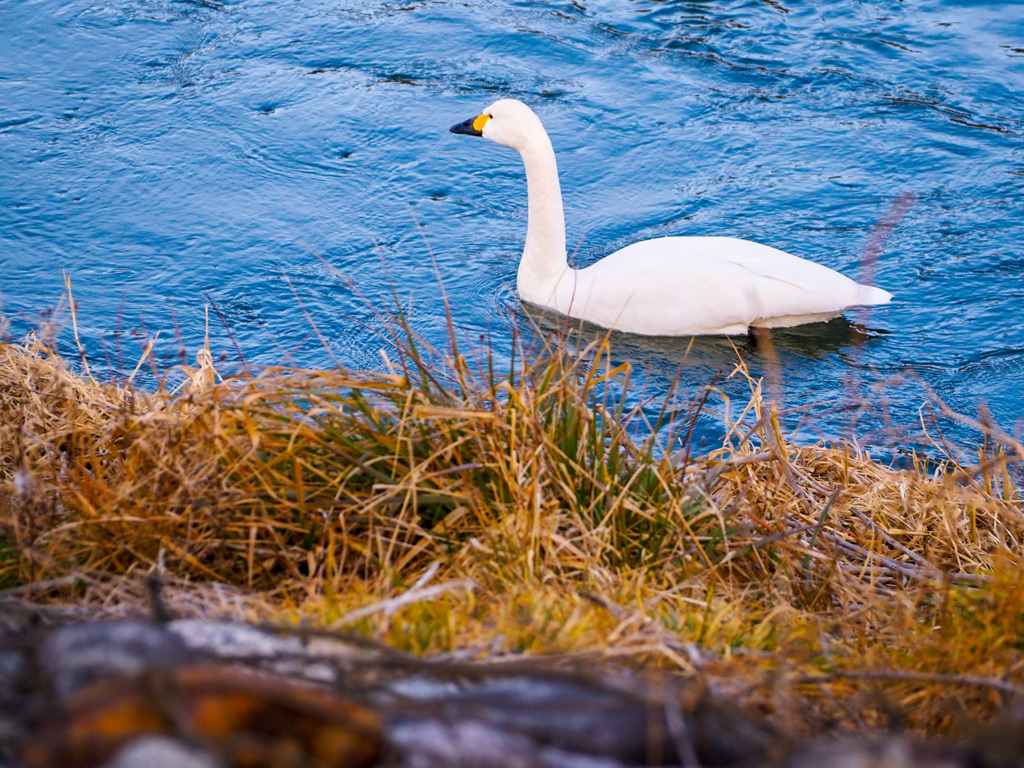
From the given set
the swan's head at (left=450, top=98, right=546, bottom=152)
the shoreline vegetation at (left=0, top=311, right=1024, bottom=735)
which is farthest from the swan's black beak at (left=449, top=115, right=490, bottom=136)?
the shoreline vegetation at (left=0, top=311, right=1024, bottom=735)

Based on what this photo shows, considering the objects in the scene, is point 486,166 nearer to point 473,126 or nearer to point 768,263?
point 473,126

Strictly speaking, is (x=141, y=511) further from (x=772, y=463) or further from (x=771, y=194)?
(x=771, y=194)

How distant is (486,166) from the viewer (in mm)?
8141

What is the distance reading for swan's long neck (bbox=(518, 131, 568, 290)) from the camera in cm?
618

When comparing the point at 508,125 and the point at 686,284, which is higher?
the point at 508,125

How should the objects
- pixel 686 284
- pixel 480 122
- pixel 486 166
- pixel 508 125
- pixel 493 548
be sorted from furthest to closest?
pixel 486 166 → pixel 480 122 → pixel 508 125 → pixel 686 284 → pixel 493 548

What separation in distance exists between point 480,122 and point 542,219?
69 cm

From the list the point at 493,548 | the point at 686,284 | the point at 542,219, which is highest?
the point at 493,548

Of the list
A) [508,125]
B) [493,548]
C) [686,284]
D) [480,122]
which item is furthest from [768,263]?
[493,548]

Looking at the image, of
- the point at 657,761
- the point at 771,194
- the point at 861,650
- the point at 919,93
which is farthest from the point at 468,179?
the point at 657,761

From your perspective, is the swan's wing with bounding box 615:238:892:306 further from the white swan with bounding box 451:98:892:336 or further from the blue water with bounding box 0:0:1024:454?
the blue water with bounding box 0:0:1024:454

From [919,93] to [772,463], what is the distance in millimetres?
5904

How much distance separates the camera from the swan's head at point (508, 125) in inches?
243

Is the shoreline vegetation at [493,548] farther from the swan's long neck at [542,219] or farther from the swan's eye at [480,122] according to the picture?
the swan's eye at [480,122]
